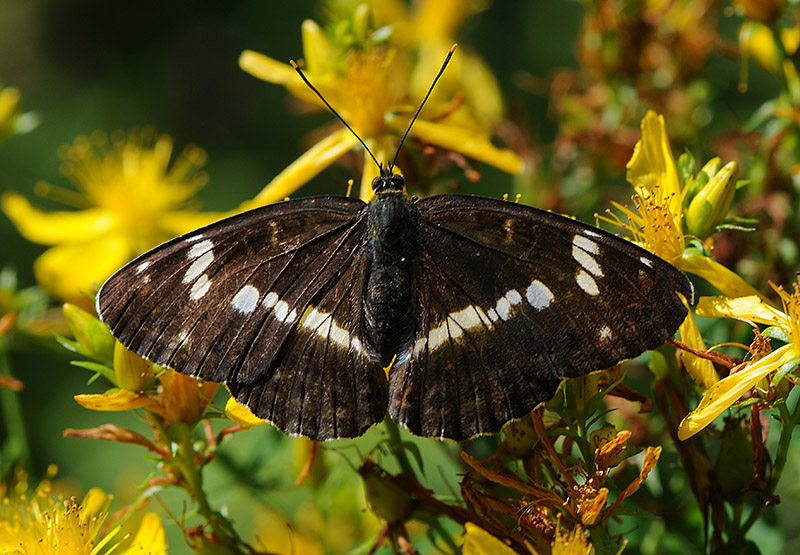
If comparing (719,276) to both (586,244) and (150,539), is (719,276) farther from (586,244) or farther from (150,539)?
(150,539)

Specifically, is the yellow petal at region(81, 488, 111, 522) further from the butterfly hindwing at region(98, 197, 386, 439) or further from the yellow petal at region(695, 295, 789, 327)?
the yellow petal at region(695, 295, 789, 327)

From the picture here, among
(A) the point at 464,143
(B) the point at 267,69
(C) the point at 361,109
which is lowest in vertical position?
(A) the point at 464,143

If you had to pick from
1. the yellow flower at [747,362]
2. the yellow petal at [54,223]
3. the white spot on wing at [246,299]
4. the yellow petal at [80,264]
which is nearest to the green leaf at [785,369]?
the yellow flower at [747,362]

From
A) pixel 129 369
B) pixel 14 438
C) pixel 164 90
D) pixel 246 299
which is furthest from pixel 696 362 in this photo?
pixel 164 90

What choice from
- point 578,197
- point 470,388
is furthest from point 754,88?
point 470,388

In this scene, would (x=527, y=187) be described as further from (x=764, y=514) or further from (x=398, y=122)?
(x=764, y=514)

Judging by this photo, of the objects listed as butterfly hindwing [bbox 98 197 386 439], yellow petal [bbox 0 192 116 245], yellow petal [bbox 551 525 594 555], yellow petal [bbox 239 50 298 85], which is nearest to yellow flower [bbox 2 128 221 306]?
yellow petal [bbox 0 192 116 245]
